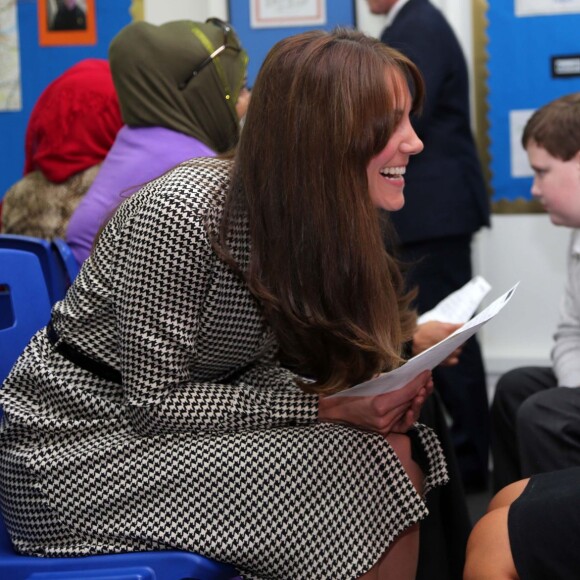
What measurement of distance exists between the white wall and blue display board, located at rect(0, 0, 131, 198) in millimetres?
978

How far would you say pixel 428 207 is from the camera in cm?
308

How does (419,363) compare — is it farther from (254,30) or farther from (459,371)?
(254,30)

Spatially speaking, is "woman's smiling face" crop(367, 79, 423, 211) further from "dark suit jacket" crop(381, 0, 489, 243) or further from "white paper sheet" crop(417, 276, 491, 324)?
"dark suit jacket" crop(381, 0, 489, 243)

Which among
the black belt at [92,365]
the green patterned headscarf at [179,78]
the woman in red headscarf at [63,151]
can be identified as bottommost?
the black belt at [92,365]

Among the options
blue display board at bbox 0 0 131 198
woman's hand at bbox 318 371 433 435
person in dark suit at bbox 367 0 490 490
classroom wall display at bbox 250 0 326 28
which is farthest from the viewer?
blue display board at bbox 0 0 131 198

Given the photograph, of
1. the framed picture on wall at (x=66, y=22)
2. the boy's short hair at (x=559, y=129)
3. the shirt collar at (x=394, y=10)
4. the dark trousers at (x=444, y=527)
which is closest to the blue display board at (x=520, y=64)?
the shirt collar at (x=394, y=10)

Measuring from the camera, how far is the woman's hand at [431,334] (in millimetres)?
2164

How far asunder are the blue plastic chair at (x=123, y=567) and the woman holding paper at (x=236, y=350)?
0.06ft

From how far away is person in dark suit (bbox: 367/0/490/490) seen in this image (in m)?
3.00

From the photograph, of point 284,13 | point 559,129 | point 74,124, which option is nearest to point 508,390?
point 559,129

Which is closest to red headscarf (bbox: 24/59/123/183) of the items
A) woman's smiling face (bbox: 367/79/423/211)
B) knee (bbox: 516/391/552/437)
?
woman's smiling face (bbox: 367/79/423/211)

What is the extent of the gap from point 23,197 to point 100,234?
3.26 ft

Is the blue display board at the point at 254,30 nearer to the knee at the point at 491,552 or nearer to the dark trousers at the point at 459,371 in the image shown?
the dark trousers at the point at 459,371

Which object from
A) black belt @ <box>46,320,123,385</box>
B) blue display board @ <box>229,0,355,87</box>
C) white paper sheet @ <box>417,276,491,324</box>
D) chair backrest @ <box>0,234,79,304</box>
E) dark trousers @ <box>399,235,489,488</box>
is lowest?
dark trousers @ <box>399,235,489,488</box>
